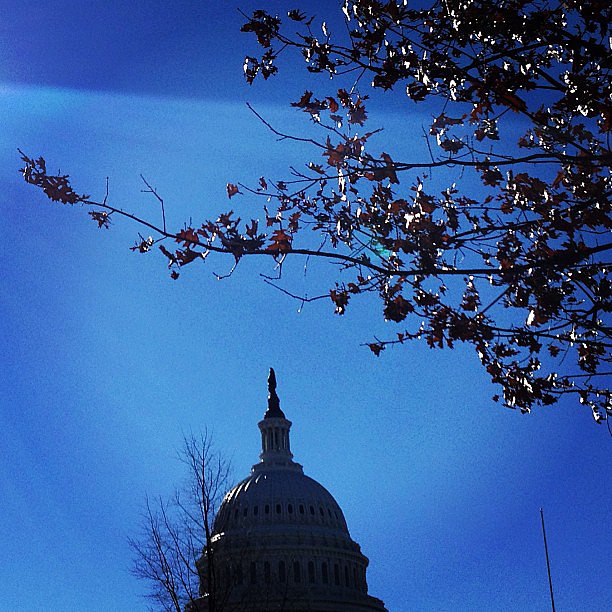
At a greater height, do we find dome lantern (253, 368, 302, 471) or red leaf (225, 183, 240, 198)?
dome lantern (253, 368, 302, 471)

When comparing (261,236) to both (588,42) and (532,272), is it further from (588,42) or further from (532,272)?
(588,42)

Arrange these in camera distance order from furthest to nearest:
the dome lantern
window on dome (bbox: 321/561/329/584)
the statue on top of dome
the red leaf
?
the statue on top of dome, the dome lantern, window on dome (bbox: 321/561/329/584), the red leaf

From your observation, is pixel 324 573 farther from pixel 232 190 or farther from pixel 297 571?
pixel 232 190

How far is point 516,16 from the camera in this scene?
9609mm

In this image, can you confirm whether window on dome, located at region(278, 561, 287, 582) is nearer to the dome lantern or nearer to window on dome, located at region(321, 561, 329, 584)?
window on dome, located at region(321, 561, 329, 584)

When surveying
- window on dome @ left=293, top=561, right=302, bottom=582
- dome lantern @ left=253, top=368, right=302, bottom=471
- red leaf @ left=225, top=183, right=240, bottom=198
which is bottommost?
red leaf @ left=225, top=183, right=240, bottom=198

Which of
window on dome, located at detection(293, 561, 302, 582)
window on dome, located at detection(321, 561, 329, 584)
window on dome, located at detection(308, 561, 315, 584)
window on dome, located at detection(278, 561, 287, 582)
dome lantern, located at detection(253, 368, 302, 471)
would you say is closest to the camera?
window on dome, located at detection(293, 561, 302, 582)

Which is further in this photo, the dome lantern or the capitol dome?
the dome lantern

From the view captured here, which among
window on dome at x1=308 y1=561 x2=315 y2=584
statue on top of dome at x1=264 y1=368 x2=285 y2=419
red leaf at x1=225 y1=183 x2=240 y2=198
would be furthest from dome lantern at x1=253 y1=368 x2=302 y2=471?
red leaf at x1=225 y1=183 x2=240 y2=198

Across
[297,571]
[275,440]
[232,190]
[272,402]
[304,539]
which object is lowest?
[232,190]

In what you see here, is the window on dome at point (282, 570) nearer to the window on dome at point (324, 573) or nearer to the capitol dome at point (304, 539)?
the capitol dome at point (304, 539)

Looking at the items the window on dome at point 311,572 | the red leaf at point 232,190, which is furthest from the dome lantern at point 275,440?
the red leaf at point 232,190

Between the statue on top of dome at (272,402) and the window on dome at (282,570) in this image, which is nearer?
the window on dome at (282,570)

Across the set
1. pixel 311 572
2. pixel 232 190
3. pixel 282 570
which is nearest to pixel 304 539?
pixel 311 572
